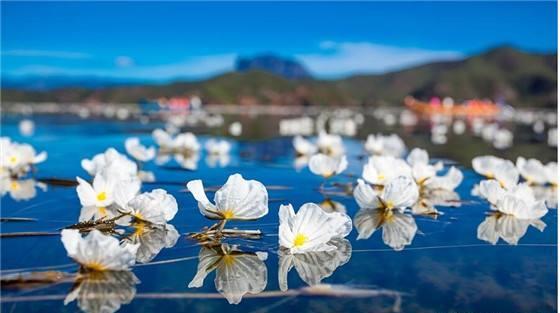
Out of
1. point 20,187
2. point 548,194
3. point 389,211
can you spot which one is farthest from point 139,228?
point 548,194

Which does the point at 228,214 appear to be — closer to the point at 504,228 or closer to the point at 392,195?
the point at 392,195

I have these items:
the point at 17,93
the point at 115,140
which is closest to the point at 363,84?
the point at 17,93

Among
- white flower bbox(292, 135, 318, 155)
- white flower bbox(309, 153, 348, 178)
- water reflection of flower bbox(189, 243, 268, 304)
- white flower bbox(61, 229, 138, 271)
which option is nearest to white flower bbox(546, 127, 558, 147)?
white flower bbox(292, 135, 318, 155)

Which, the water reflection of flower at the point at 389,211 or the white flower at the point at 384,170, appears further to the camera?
the white flower at the point at 384,170

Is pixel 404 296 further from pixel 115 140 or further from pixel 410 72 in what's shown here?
pixel 410 72

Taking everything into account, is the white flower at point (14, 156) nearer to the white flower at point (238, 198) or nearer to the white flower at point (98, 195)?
the white flower at point (98, 195)

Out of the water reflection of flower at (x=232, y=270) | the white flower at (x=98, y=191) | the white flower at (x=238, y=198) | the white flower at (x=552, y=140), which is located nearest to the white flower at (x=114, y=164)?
the white flower at (x=98, y=191)

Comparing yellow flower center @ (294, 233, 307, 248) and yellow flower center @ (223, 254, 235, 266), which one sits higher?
yellow flower center @ (294, 233, 307, 248)

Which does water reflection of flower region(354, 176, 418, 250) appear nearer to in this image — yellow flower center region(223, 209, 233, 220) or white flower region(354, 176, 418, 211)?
white flower region(354, 176, 418, 211)
